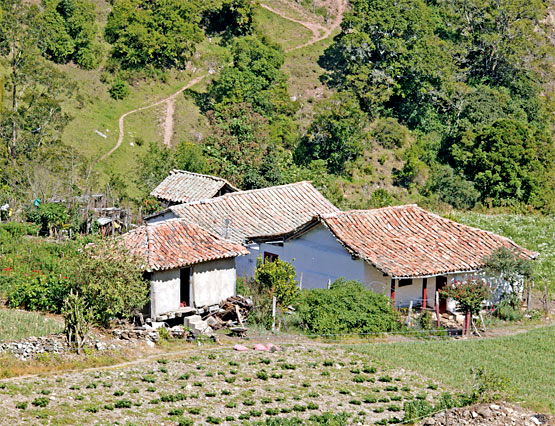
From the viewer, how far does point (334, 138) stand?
57.2 m

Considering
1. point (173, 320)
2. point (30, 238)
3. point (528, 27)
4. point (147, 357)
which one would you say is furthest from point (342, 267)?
point (528, 27)

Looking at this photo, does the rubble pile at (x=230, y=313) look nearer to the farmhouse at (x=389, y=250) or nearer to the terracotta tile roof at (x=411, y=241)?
the farmhouse at (x=389, y=250)

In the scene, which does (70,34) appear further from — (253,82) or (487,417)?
(487,417)

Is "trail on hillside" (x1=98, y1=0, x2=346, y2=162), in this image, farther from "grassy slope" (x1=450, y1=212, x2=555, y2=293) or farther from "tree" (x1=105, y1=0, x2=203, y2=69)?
"grassy slope" (x1=450, y1=212, x2=555, y2=293)

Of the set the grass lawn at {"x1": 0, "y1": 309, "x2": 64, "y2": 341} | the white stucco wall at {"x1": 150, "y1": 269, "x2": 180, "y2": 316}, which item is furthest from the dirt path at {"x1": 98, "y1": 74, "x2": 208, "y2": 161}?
the grass lawn at {"x1": 0, "y1": 309, "x2": 64, "y2": 341}

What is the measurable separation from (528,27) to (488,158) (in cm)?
2143

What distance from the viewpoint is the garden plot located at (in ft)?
60.1

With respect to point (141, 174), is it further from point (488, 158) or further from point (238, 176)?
point (488, 158)

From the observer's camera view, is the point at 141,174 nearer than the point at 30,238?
No

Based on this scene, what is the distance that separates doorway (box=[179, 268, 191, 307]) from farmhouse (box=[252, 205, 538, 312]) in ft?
15.1

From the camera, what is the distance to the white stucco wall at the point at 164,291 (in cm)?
2652

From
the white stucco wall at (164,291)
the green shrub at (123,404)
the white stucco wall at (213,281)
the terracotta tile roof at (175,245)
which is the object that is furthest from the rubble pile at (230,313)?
the green shrub at (123,404)

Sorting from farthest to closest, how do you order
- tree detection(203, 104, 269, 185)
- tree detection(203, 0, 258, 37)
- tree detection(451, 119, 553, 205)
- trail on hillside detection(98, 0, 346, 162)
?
tree detection(203, 0, 258, 37)
trail on hillside detection(98, 0, 346, 162)
tree detection(451, 119, 553, 205)
tree detection(203, 104, 269, 185)

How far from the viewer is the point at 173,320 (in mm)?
27141
